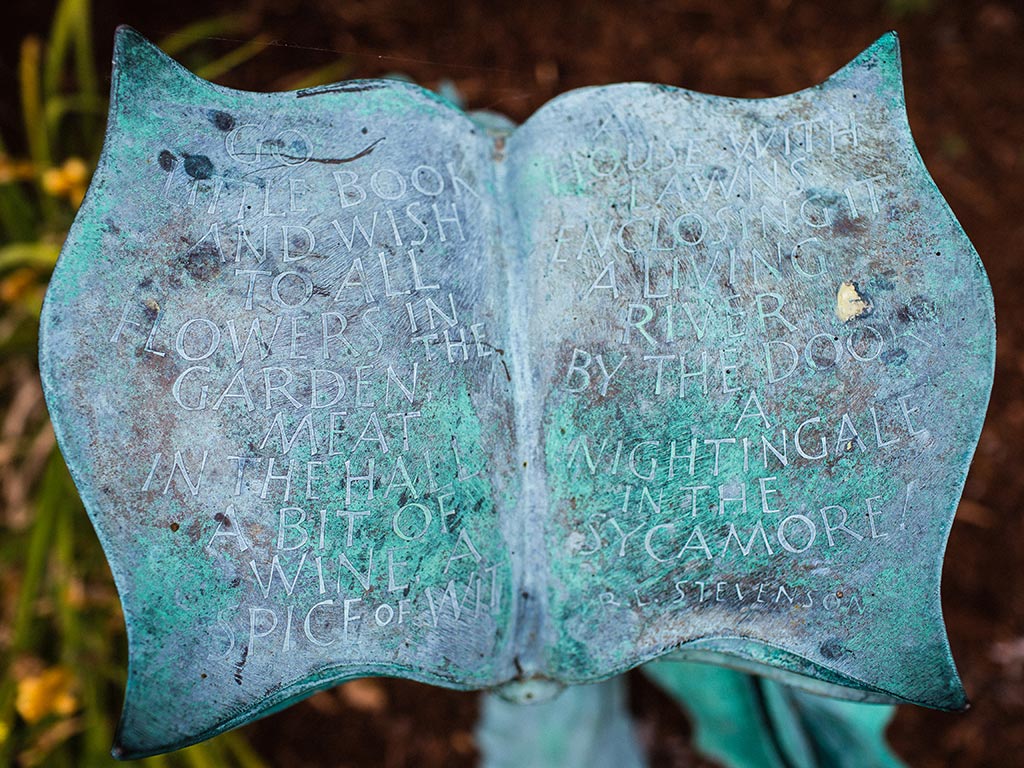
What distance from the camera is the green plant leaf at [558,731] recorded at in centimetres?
128

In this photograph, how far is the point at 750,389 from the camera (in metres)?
0.77

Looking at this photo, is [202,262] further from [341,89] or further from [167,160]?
[341,89]

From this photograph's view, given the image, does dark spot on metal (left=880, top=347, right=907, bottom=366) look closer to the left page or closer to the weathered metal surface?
the weathered metal surface

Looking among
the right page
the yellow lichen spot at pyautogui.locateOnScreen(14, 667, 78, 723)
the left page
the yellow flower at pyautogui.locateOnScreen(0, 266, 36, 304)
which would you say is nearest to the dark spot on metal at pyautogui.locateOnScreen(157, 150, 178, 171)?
the left page

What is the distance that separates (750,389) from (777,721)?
610mm

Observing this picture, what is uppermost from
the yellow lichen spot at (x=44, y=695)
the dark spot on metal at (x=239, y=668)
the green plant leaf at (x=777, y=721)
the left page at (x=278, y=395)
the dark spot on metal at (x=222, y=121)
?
the dark spot on metal at (x=222, y=121)

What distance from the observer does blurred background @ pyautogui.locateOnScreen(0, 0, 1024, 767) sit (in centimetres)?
156

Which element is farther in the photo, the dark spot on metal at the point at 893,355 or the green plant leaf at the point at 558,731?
the green plant leaf at the point at 558,731

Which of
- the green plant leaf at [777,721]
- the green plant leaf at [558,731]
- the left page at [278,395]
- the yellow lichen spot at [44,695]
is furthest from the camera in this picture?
the green plant leaf at [558,731]

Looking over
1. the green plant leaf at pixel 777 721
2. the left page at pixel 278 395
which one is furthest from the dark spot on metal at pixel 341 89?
the green plant leaf at pixel 777 721

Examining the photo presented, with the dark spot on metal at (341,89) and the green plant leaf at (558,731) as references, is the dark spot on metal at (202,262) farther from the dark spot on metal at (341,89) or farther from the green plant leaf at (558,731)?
the green plant leaf at (558,731)

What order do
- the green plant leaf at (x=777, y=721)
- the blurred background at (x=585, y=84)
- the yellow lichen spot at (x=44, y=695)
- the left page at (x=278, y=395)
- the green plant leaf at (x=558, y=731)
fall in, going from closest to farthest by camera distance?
the left page at (x=278, y=395), the yellow lichen spot at (x=44, y=695), the green plant leaf at (x=777, y=721), the green plant leaf at (x=558, y=731), the blurred background at (x=585, y=84)

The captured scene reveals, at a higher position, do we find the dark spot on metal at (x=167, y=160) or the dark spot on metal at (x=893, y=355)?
the dark spot on metal at (x=167, y=160)

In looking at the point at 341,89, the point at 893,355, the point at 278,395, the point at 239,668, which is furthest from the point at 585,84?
the point at 239,668
